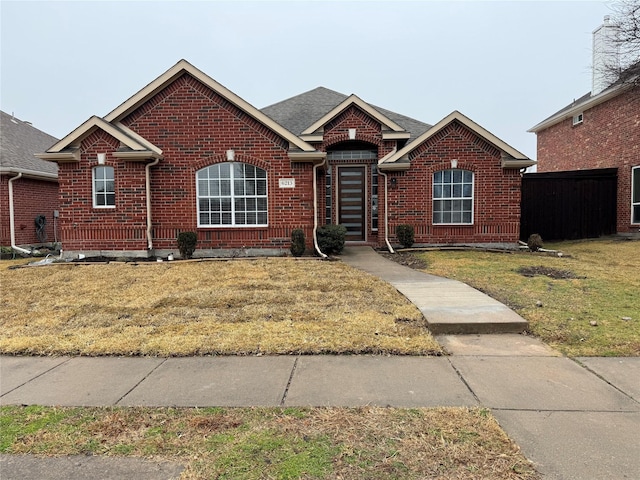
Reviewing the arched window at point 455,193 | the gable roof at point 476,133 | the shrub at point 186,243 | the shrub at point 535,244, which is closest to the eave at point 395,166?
the gable roof at point 476,133

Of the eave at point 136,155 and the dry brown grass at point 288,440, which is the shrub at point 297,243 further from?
the dry brown grass at point 288,440

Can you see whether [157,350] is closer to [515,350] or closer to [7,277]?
[515,350]

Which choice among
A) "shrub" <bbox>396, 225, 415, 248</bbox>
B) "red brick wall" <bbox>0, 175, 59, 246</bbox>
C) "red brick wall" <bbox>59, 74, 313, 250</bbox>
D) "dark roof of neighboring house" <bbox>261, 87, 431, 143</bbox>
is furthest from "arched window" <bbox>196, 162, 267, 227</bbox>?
"red brick wall" <bbox>0, 175, 59, 246</bbox>

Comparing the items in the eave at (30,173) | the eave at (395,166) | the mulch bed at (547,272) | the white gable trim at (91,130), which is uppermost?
the white gable trim at (91,130)

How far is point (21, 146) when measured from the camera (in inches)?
674

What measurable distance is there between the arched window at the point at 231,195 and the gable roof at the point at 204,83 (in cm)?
130

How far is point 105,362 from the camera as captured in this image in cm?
432

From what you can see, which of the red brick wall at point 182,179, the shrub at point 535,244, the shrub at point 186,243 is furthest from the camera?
the shrub at point 535,244

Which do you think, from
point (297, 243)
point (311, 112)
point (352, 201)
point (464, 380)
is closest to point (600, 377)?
point (464, 380)

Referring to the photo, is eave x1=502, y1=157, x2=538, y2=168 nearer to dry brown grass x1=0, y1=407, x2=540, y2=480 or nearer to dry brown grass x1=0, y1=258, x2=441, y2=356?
dry brown grass x1=0, y1=258, x2=441, y2=356

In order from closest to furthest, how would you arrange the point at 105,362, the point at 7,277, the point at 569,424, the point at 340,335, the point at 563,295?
the point at 569,424 → the point at 105,362 → the point at 340,335 → the point at 563,295 → the point at 7,277

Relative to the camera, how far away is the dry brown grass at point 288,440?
8.03 ft

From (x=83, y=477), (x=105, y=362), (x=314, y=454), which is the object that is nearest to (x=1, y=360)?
(x=105, y=362)

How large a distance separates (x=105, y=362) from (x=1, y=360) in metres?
1.22
